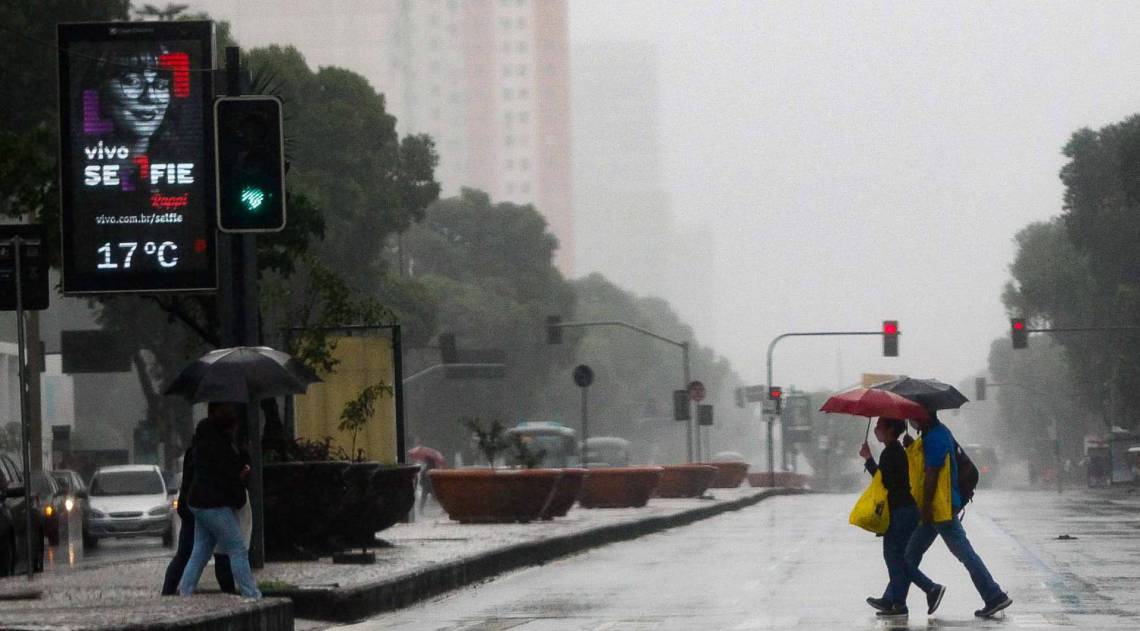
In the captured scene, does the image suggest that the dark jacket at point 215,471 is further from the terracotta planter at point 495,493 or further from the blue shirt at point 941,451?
the terracotta planter at point 495,493

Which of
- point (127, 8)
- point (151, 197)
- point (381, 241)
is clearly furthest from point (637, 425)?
point (151, 197)

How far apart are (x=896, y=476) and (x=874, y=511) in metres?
0.32


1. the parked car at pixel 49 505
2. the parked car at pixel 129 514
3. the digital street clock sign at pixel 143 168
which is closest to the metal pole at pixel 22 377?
the digital street clock sign at pixel 143 168

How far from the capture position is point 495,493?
110ft

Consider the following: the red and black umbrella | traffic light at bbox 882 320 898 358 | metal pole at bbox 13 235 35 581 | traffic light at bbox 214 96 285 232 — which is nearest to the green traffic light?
traffic light at bbox 214 96 285 232

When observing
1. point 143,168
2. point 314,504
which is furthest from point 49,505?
point 143,168

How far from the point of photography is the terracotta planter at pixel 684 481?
53281 millimetres

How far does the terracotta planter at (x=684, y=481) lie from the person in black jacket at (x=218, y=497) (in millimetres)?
36783

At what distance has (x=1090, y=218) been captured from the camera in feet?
277

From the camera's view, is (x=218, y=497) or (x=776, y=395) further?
(x=776, y=395)

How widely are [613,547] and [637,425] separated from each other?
4552 inches

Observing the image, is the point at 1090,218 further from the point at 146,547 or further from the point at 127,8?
the point at 146,547

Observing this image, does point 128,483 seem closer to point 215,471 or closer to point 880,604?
point 215,471

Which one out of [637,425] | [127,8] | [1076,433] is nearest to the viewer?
[127,8]
